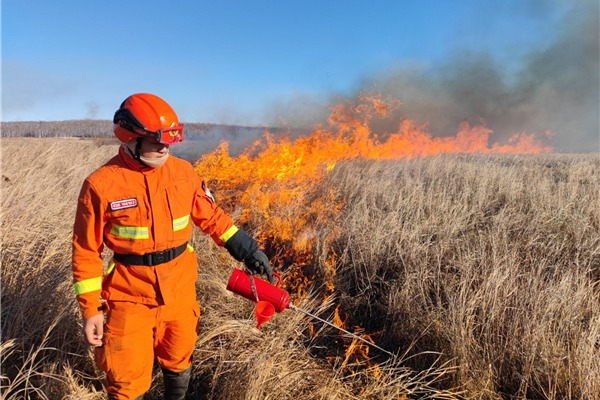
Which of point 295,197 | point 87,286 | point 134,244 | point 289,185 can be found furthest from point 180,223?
point 289,185

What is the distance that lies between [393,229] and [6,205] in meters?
4.50

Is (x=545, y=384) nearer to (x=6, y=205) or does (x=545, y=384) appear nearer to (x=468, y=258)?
(x=468, y=258)

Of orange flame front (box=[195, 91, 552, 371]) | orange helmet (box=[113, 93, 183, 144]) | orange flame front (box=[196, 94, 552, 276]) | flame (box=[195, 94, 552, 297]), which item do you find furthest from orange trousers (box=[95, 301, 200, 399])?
orange flame front (box=[196, 94, 552, 276])

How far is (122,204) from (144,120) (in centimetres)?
45

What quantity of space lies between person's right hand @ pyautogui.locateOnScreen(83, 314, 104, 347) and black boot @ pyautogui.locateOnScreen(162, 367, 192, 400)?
53 cm

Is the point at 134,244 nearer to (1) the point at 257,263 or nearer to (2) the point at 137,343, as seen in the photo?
(2) the point at 137,343

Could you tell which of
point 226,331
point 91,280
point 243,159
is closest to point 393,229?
point 226,331

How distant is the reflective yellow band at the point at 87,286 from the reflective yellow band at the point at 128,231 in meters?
0.26

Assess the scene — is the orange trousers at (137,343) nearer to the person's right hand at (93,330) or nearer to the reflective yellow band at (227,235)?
the person's right hand at (93,330)

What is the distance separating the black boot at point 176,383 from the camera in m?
2.13

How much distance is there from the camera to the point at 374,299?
143 inches

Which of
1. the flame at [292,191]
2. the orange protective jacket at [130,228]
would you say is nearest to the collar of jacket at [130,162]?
the orange protective jacket at [130,228]

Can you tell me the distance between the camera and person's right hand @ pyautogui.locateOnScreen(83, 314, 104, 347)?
5.71 ft

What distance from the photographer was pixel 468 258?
337 cm
